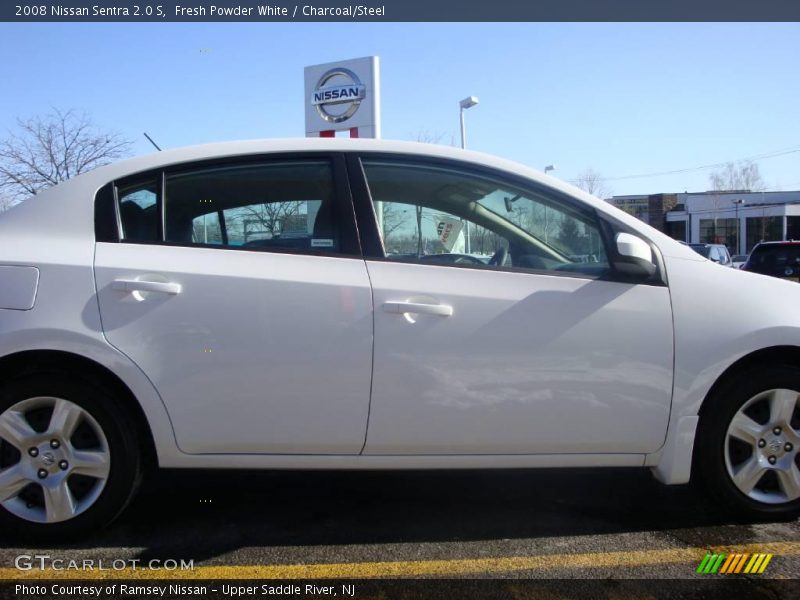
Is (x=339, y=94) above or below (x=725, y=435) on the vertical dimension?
above

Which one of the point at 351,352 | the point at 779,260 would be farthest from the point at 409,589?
the point at 779,260

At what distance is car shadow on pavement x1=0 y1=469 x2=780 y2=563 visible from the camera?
9.64 ft

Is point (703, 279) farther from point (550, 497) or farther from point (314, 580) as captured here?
point (314, 580)

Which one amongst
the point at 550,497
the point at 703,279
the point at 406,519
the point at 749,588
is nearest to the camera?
the point at 749,588

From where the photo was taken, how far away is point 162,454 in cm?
284

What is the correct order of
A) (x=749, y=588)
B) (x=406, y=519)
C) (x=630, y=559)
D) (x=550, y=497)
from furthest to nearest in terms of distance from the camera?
(x=550, y=497) → (x=406, y=519) → (x=630, y=559) → (x=749, y=588)

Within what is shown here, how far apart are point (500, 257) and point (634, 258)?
0.59m

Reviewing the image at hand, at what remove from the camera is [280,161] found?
Result: 304 centimetres

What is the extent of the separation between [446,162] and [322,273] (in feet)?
2.62

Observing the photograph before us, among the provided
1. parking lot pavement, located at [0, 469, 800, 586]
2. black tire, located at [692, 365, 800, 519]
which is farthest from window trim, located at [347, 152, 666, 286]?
parking lot pavement, located at [0, 469, 800, 586]

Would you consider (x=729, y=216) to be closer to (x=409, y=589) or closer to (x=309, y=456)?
(x=309, y=456)

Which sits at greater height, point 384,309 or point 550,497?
point 384,309

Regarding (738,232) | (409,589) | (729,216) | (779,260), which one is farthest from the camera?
(729,216)

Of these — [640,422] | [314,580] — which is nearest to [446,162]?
[640,422]
